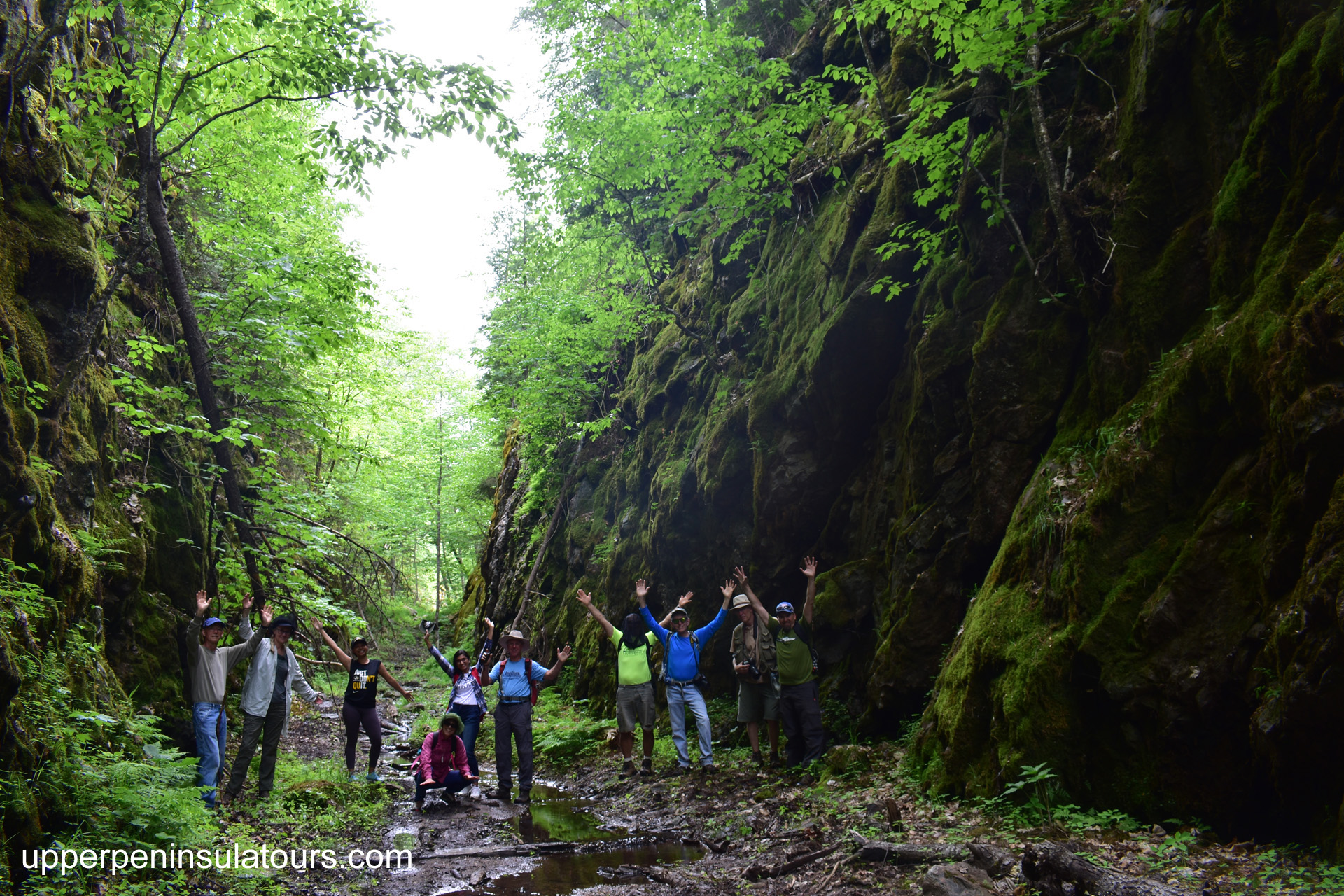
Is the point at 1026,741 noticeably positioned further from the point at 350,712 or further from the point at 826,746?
the point at 350,712

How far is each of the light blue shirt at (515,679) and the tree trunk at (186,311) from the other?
10.6ft

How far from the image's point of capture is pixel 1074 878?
3688 mm

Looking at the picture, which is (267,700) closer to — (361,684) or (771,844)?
(361,684)

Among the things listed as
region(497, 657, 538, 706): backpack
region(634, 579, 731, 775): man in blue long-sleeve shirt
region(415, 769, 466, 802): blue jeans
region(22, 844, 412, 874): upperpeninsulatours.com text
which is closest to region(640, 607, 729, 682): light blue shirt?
region(634, 579, 731, 775): man in blue long-sleeve shirt

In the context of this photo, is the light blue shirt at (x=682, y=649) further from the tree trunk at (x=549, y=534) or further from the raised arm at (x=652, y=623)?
the tree trunk at (x=549, y=534)

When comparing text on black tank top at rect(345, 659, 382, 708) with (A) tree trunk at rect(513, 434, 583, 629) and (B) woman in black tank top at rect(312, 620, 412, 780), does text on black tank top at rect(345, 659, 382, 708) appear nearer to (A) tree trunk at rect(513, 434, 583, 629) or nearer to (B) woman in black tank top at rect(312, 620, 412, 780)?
(B) woman in black tank top at rect(312, 620, 412, 780)

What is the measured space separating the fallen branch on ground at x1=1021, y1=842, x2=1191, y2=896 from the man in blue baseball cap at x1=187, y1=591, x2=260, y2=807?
7917mm

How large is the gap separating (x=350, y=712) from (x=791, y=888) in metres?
6.94

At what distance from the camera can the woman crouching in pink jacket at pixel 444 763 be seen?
28.8 ft

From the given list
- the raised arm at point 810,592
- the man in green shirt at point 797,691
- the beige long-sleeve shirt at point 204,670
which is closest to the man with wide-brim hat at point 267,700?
the beige long-sleeve shirt at point 204,670

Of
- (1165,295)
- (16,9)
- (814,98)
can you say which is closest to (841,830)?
(1165,295)

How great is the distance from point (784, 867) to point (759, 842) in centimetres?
99

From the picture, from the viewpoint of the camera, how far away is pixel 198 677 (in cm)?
783

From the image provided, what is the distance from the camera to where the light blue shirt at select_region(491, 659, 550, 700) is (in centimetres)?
927
